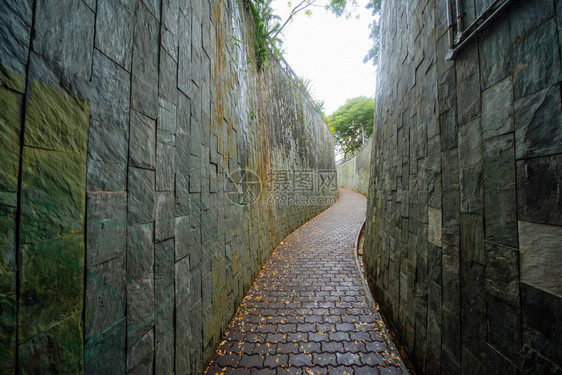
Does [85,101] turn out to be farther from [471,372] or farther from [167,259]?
[471,372]

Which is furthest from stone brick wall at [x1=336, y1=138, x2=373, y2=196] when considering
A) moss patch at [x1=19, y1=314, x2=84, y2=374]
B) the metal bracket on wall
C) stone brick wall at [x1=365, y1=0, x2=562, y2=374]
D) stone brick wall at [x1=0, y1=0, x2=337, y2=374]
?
moss patch at [x1=19, y1=314, x2=84, y2=374]

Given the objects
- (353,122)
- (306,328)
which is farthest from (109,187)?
(353,122)

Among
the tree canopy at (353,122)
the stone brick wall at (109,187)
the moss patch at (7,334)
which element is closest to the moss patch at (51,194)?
the stone brick wall at (109,187)

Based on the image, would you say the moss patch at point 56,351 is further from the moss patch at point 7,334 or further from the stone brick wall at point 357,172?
the stone brick wall at point 357,172

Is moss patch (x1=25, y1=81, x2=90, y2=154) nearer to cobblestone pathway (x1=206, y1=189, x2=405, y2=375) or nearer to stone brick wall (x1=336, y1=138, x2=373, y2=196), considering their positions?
cobblestone pathway (x1=206, y1=189, x2=405, y2=375)

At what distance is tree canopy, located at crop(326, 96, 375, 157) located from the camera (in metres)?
27.6

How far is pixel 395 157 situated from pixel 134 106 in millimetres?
3042

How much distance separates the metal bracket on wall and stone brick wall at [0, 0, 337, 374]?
6.72 ft

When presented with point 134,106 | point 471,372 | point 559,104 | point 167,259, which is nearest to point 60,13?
point 134,106

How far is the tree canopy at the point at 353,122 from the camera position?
1088 inches

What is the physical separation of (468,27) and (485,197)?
1091 millimetres

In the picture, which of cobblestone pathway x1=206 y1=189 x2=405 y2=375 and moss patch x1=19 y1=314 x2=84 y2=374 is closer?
moss patch x1=19 y1=314 x2=84 y2=374

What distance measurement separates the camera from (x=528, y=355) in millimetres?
1081

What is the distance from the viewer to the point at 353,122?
2897 centimetres
